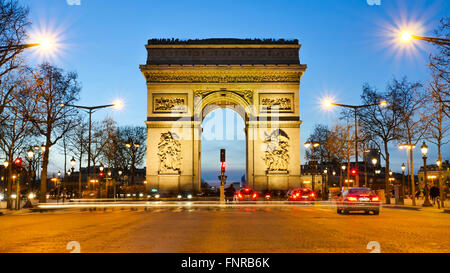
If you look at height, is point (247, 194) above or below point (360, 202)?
below

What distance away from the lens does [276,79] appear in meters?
49.8

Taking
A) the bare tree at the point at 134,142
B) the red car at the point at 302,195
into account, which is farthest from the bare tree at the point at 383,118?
the bare tree at the point at 134,142

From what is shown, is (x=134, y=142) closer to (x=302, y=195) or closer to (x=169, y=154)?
(x=169, y=154)

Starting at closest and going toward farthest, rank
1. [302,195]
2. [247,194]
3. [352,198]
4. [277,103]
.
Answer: [352,198]
[302,195]
[247,194]
[277,103]

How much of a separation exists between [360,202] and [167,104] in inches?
1171

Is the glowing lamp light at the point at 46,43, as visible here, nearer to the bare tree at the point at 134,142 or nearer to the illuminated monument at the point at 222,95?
the illuminated monument at the point at 222,95

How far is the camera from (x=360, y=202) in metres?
22.8

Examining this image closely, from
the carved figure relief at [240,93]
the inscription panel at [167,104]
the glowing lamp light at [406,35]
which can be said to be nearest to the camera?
the glowing lamp light at [406,35]

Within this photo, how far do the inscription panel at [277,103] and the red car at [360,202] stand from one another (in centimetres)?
2618

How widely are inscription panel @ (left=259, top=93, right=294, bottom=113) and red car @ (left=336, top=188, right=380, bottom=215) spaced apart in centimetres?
2618

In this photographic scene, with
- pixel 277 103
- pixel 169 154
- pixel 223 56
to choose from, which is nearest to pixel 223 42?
pixel 223 56

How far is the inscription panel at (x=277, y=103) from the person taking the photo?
49500mm
